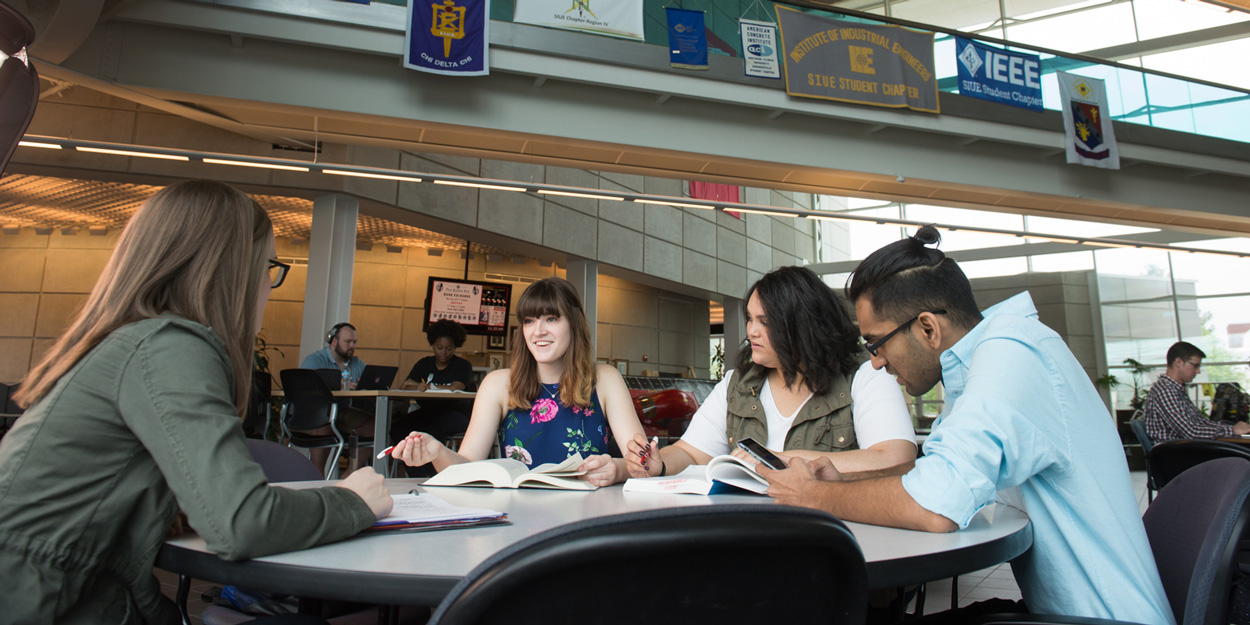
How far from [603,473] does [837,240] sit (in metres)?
16.1

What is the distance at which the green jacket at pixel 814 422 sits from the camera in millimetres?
1844

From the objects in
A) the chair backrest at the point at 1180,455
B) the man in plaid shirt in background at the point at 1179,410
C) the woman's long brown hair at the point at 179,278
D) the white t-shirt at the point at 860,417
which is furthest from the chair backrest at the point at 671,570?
the man in plaid shirt in background at the point at 1179,410

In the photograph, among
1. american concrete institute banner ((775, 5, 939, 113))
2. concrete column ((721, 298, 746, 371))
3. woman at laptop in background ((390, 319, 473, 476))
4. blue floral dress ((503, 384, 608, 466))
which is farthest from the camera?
concrete column ((721, 298, 746, 371))

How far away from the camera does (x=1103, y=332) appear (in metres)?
14.5

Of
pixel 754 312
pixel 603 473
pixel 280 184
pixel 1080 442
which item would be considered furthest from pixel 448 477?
pixel 280 184

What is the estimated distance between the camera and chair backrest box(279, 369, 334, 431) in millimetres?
4652

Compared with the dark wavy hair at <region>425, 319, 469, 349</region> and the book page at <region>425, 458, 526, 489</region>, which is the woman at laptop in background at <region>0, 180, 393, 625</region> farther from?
the dark wavy hair at <region>425, 319, 469, 349</region>

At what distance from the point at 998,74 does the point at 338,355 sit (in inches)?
290

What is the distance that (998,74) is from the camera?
284 inches

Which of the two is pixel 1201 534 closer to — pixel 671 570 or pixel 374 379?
pixel 671 570

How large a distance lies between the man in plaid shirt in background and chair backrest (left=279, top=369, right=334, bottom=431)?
5794 millimetres

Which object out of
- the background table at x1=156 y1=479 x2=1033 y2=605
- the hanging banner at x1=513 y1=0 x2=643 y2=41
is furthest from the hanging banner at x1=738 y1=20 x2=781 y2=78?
the background table at x1=156 y1=479 x2=1033 y2=605

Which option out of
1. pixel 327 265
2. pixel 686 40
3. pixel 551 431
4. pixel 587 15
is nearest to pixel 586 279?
pixel 327 265

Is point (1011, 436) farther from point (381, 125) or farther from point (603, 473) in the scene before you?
point (381, 125)
